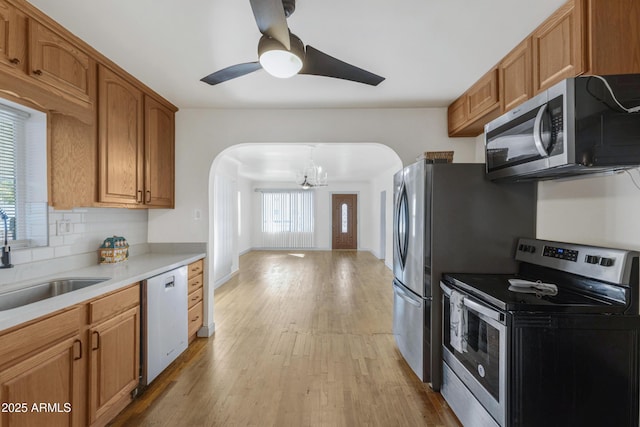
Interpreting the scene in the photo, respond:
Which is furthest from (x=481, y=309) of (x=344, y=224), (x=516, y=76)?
(x=344, y=224)

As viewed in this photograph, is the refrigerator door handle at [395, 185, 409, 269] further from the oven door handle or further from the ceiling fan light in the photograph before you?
the ceiling fan light

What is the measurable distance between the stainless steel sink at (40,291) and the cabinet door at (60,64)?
1201 millimetres

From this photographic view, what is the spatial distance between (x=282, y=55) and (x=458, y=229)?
168 cm

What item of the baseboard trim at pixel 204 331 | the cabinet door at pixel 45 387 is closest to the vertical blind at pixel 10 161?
the cabinet door at pixel 45 387

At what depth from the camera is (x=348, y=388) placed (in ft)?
7.59

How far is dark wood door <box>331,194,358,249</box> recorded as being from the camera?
10219mm

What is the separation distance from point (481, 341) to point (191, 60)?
267cm

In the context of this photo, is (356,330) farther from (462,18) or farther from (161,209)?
(462,18)

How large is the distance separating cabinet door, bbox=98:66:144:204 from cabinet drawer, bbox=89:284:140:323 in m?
0.75

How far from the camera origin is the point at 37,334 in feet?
4.54

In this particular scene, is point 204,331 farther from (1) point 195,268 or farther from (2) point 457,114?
(2) point 457,114

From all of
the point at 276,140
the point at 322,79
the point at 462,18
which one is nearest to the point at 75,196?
the point at 276,140

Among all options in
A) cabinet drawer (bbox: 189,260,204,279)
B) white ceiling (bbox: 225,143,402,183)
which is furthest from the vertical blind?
white ceiling (bbox: 225,143,402,183)

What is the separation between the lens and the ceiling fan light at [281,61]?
53.4 inches
